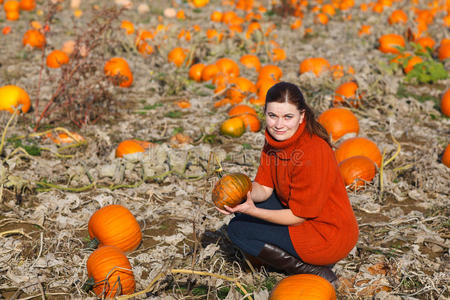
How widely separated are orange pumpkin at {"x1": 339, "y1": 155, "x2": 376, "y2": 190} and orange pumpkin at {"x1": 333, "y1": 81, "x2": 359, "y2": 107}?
1961 millimetres

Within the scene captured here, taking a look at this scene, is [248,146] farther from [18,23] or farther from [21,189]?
[18,23]

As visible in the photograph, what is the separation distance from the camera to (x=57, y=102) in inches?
300

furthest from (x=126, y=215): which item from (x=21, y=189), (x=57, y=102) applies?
(x=57, y=102)

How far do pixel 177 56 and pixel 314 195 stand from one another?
6.52 meters

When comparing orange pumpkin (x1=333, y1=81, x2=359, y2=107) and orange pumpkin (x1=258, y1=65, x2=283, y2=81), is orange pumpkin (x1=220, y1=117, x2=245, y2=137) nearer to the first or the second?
orange pumpkin (x1=333, y1=81, x2=359, y2=107)

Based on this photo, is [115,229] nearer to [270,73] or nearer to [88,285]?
[88,285]

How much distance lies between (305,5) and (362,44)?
3.35 metres

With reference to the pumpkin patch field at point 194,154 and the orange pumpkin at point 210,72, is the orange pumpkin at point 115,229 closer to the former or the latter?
the pumpkin patch field at point 194,154

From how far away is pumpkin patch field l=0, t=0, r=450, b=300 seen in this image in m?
3.73

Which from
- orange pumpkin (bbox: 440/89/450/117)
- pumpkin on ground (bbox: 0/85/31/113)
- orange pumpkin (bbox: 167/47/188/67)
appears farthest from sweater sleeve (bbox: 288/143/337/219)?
orange pumpkin (bbox: 167/47/188/67)

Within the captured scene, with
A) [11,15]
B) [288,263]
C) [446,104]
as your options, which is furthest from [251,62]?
[11,15]

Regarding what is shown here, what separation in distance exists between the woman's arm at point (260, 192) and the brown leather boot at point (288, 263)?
0.43 metres

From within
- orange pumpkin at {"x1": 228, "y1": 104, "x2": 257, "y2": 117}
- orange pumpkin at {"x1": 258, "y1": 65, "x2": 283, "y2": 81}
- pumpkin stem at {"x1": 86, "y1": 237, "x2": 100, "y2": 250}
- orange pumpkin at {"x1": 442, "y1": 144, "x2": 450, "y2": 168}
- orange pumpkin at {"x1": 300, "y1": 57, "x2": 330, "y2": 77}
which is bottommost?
pumpkin stem at {"x1": 86, "y1": 237, "x2": 100, "y2": 250}

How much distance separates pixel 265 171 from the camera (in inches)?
152
